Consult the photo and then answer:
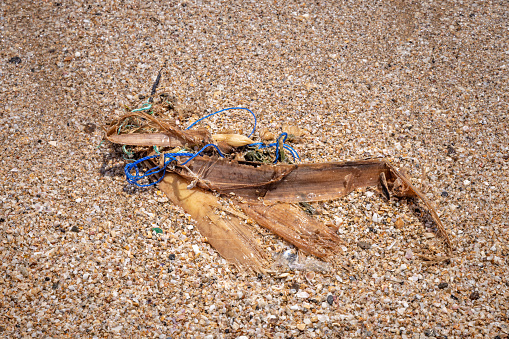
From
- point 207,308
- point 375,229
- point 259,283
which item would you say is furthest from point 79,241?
point 375,229

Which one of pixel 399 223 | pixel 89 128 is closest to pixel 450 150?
pixel 399 223

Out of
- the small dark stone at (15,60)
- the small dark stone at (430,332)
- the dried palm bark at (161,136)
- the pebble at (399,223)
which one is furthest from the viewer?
the small dark stone at (15,60)

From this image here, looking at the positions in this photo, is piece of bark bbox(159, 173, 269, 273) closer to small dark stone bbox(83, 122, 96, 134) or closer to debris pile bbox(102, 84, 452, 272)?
debris pile bbox(102, 84, 452, 272)

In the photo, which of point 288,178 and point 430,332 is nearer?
point 430,332

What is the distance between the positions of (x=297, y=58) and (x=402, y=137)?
115 cm

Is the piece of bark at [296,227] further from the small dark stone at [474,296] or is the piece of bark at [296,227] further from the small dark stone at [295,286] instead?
the small dark stone at [474,296]

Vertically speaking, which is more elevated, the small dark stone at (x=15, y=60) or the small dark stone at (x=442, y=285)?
the small dark stone at (x=15, y=60)

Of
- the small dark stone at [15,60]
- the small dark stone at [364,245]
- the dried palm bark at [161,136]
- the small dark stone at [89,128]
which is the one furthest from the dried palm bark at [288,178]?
the small dark stone at [15,60]

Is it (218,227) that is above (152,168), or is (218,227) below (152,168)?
below

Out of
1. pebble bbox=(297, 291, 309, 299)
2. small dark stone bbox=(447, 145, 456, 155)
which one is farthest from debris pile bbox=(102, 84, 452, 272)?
small dark stone bbox=(447, 145, 456, 155)

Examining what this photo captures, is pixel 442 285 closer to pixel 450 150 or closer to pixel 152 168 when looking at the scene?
pixel 450 150

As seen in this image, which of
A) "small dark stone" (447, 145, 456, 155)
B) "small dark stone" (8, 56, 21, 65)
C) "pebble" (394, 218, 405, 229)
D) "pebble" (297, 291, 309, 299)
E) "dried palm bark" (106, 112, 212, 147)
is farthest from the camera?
"small dark stone" (8, 56, 21, 65)

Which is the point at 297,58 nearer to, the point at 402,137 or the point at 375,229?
the point at 402,137

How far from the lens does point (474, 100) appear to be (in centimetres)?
303
